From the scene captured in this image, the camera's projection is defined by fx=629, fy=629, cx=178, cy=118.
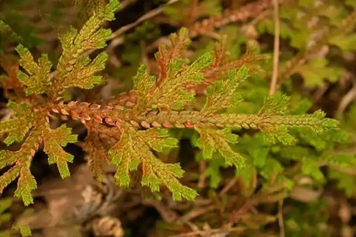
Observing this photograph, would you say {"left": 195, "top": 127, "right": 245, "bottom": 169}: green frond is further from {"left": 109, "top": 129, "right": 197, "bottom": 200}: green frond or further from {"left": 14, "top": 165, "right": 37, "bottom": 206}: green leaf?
{"left": 14, "top": 165, "right": 37, "bottom": 206}: green leaf

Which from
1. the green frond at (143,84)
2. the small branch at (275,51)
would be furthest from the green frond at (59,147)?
the small branch at (275,51)

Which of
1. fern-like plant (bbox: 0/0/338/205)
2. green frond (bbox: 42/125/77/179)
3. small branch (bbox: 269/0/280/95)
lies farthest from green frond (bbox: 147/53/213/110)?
small branch (bbox: 269/0/280/95)

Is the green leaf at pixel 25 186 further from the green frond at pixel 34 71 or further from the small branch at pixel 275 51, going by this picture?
the small branch at pixel 275 51

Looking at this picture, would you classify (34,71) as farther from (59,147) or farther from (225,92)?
(225,92)

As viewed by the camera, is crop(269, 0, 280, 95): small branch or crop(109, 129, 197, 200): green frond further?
crop(269, 0, 280, 95): small branch

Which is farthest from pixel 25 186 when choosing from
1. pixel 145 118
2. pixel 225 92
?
pixel 225 92

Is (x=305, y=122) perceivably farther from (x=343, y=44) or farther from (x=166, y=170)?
(x=343, y=44)

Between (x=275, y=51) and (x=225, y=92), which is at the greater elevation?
(x=275, y=51)
